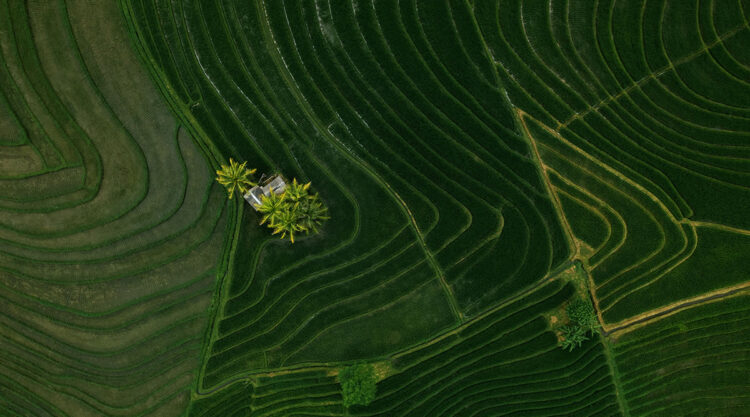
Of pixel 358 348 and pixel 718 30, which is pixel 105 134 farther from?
pixel 718 30

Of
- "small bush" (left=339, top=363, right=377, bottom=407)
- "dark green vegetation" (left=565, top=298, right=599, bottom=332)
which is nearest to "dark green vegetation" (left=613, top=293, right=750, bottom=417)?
"dark green vegetation" (left=565, top=298, right=599, bottom=332)

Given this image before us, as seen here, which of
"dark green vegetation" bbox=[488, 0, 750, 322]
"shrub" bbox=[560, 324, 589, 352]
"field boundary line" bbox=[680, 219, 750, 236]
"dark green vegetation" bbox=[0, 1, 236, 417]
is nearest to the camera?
"dark green vegetation" bbox=[0, 1, 236, 417]

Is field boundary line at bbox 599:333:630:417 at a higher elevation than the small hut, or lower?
lower

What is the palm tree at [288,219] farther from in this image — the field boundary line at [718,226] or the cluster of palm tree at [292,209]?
the field boundary line at [718,226]

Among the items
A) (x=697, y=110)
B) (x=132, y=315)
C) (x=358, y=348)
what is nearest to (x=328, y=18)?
(x=358, y=348)

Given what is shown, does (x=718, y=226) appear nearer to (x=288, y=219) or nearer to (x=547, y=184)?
(x=547, y=184)

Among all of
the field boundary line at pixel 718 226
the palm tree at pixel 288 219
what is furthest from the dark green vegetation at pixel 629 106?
the palm tree at pixel 288 219

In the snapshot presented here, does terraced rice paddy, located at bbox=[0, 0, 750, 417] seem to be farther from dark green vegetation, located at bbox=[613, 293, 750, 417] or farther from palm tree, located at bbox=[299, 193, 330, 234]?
palm tree, located at bbox=[299, 193, 330, 234]
